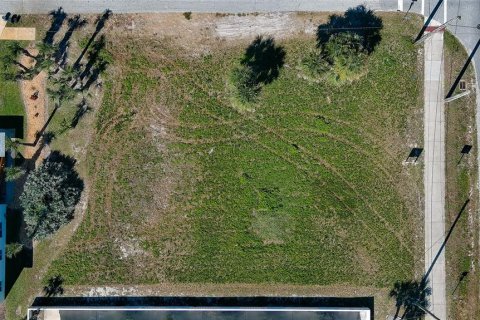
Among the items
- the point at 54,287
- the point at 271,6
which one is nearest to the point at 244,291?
the point at 54,287

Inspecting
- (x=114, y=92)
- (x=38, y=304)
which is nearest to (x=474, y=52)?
(x=114, y=92)

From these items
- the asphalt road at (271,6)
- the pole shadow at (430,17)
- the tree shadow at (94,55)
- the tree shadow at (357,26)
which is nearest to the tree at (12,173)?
the tree shadow at (94,55)

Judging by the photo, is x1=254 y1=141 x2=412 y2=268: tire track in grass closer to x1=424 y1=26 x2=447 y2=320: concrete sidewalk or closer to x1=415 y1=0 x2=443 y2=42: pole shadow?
x1=424 y1=26 x2=447 y2=320: concrete sidewalk

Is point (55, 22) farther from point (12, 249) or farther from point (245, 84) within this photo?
point (12, 249)

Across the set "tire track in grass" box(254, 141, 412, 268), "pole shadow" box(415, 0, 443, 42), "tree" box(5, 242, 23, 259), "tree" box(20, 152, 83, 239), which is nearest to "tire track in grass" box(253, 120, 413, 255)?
"tire track in grass" box(254, 141, 412, 268)

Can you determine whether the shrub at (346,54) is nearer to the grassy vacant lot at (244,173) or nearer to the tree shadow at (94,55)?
the grassy vacant lot at (244,173)
